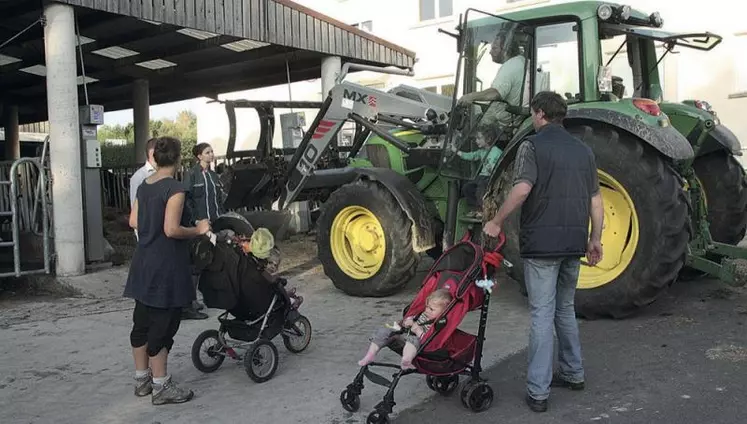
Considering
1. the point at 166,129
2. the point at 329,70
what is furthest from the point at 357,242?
the point at 166,129

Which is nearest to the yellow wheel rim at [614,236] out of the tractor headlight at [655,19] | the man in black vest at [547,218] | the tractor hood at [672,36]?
the tractor hood at [672,36]

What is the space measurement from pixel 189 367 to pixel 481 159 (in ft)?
10.6

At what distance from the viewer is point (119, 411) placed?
434 centimetres

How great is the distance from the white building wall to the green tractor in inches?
72.4

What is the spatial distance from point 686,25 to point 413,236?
1063 centimetres

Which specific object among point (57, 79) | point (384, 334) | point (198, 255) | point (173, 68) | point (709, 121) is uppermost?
point (173, 68)

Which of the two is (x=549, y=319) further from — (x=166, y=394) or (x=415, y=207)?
(x=415, y=207)

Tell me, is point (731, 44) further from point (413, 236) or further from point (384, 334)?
point (384, 334)

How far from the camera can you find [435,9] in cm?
1972

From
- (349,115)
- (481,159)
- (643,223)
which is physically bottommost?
(643,223)

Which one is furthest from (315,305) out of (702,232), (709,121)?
(709,121)

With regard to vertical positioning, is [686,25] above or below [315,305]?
above

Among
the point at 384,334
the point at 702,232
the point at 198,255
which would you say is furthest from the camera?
the point at 702,232

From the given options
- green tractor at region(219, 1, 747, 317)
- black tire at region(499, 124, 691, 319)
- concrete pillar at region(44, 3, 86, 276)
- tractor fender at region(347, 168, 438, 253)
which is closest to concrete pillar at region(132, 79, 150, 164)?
concrete pillar at region(44, 3, 86, 276)
